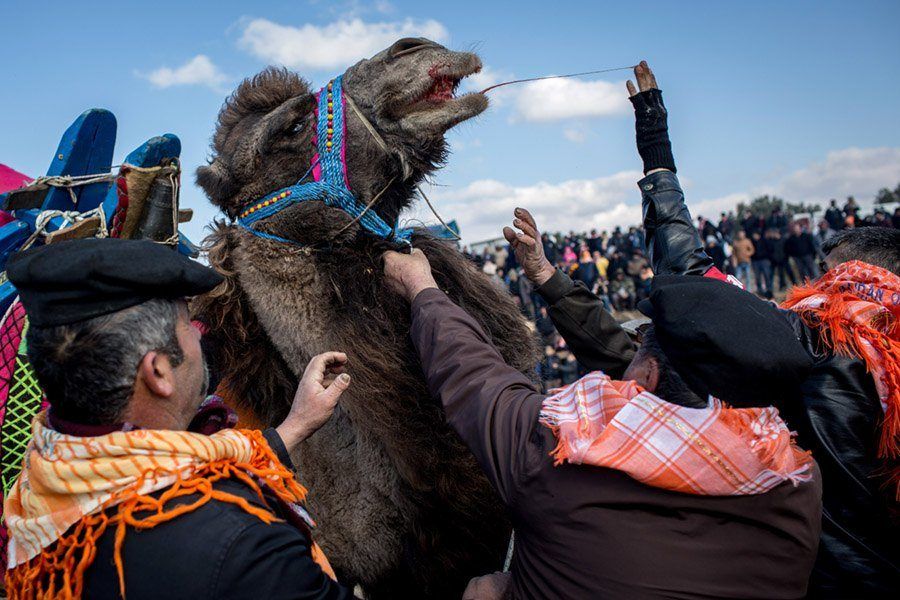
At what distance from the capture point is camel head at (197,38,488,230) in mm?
2342

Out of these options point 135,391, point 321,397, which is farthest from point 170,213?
point 135,391

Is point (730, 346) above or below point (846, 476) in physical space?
above

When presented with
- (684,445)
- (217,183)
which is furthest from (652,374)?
(217,183)

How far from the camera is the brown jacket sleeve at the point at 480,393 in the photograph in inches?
61.8

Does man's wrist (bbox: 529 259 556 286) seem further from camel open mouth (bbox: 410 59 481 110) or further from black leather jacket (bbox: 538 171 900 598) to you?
black leather jacket (bbox: 538 171 900 598)

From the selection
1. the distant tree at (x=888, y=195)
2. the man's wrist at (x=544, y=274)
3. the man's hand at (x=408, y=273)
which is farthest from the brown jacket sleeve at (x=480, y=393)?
the distant tree at (x=888, y=195)

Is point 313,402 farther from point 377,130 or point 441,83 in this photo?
point 441,83

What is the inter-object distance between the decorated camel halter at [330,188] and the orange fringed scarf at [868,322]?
4.65 ft

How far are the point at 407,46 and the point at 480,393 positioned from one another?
143 cm

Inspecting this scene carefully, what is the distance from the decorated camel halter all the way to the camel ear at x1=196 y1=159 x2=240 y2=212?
12 cm

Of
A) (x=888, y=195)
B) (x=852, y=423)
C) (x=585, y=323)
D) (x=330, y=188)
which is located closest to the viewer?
(x=852, y=423)

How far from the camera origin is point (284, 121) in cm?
242

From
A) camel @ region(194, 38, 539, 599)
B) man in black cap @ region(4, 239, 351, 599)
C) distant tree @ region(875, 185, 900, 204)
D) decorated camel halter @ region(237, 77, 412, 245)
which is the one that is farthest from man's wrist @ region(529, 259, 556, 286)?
distant tree @ region(875, 185, 900, 204)

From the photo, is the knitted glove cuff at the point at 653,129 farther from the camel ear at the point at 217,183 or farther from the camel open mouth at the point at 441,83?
the camel ear at the point at 217,183
